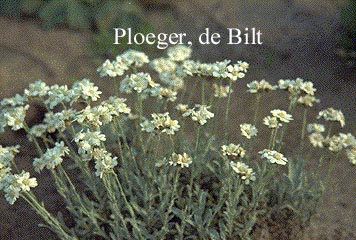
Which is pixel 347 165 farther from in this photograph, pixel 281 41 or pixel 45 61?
pixel 45 61

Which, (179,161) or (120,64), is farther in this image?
(120,64)

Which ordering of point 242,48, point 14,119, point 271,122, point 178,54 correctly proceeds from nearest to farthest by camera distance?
1. point 271,122
2. point 14,119
3. point 178,54
4. point 242,48

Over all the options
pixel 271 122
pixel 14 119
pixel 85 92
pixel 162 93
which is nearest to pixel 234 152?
pixel 271 122

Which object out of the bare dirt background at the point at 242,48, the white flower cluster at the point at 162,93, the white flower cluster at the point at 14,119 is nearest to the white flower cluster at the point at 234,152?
the white flower cluster at the point at 162,93

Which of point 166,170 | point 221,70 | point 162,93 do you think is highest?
point 221,70

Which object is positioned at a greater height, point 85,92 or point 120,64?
point 120,64

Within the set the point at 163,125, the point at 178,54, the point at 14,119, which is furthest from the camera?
the point at 178,54

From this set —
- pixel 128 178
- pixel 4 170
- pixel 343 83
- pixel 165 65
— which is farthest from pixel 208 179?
pixel 343 83

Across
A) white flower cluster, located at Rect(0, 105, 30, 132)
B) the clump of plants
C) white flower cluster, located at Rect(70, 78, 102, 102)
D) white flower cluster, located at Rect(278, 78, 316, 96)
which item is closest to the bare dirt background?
the clump of plants

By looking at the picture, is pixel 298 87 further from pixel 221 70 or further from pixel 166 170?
pixel 166 170

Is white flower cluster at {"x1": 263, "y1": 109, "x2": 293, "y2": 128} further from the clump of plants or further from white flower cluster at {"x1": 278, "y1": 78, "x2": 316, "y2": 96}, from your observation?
white flower cluster at {"x1": 278, "y1": 78, "x2": 316, "y2": 96}

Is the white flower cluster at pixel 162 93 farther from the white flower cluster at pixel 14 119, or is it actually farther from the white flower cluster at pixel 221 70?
the white flower cluster at pixel 14 119
